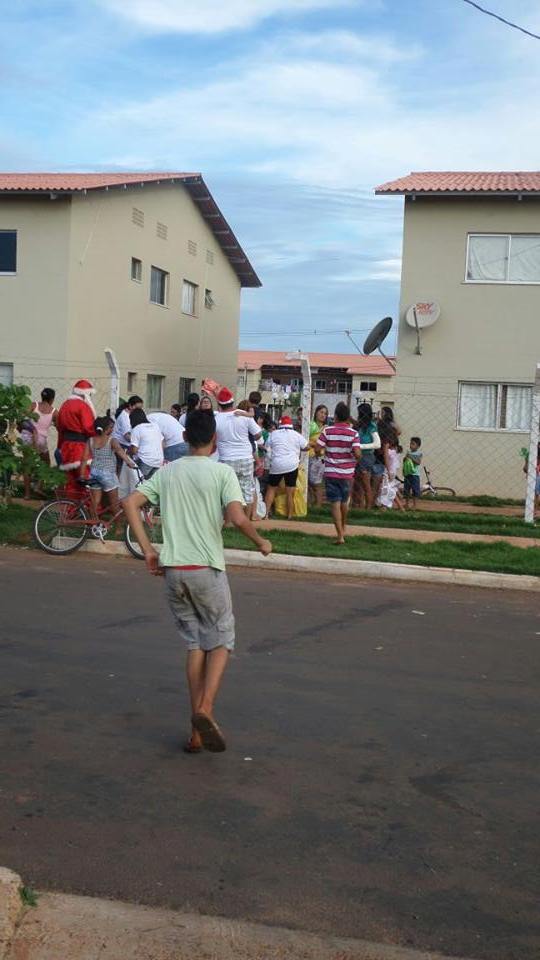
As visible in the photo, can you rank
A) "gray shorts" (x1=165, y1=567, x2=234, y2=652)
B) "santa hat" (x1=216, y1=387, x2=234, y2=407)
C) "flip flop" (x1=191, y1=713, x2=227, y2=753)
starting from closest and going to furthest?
"flip flop" (x1=191, y1=713, x2=227, y2=753)
"gray shorts" (x1=165, y1=567, x2=234, y2=652)
"santa hat" (x1=216, y1=387, x2=234, y2=407)

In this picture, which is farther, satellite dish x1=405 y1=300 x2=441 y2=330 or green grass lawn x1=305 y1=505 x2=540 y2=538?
satellite dish x1=405 y1=300 x2=441 y2=330

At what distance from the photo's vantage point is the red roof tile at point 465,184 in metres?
21.6

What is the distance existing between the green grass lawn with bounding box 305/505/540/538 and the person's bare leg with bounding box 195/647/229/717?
9.53 metres

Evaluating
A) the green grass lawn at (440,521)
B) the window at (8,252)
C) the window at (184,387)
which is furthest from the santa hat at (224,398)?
the window at (184,387)

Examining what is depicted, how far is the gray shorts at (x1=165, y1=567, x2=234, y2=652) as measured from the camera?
5766 millimetres

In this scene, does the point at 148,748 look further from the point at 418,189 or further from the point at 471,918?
the point at 418,189

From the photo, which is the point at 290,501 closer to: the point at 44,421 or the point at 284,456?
the point at 284,456

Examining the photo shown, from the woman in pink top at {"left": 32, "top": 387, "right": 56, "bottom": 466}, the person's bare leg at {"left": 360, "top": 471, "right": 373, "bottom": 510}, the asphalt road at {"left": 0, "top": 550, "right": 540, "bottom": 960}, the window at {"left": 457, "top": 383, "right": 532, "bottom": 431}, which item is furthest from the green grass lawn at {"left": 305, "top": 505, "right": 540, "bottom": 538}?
the asphalt road at {"left": 0, "top": 550, "right": 540, "bottom": 960}

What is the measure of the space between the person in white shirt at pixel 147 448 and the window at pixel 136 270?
16066 millimetres

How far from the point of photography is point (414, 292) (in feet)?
73.9

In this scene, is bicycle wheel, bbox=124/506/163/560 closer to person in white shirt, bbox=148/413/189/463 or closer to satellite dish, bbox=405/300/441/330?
person in white shirt, bbox=148/413/189/463

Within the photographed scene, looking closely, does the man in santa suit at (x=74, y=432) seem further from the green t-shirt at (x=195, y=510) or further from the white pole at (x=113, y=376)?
the green t-shirt at (x=195, y=510)

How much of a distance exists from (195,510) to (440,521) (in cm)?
1081

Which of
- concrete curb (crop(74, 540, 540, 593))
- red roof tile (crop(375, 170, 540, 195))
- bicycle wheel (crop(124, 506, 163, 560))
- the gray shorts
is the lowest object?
concrete curb (crop(74, 540, 540, 593))
